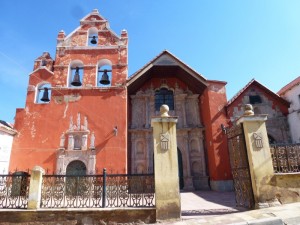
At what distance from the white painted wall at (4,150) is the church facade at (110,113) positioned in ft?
1.08

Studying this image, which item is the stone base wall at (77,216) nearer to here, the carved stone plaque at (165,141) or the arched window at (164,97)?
the carved stone plaque at (165,141)

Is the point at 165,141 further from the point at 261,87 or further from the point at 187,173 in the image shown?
the point at 261,87

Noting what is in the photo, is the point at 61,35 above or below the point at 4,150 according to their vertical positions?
above

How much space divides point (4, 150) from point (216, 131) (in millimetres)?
11791

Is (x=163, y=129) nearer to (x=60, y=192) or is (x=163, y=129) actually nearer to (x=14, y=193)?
(x=60, y=192)

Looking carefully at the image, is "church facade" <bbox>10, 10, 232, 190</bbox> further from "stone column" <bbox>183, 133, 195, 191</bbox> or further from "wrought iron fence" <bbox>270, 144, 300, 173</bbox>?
"wrought iron fence" <bbox>270, 144, 300, 173</bbox>

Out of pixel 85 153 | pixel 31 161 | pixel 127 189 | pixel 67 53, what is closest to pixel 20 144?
pixel 31 161

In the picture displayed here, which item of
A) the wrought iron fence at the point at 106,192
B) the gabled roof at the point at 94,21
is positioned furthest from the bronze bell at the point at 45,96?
the wrought iron fence at the point at 106,192

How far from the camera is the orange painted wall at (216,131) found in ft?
43.1

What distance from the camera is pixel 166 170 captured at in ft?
20.6

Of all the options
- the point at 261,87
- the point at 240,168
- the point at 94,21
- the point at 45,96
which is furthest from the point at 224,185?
the point at 94,21

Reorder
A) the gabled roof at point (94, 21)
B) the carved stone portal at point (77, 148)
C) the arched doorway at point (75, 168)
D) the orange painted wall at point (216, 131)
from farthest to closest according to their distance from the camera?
the gabled roof at point (94, 21) → the orange painted wall at point (216, 131) → the arched doorway at point (75, 168) → the carved stone portal at point (77, 148)

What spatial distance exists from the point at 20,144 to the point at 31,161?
1216mm

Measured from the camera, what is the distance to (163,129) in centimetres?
658
